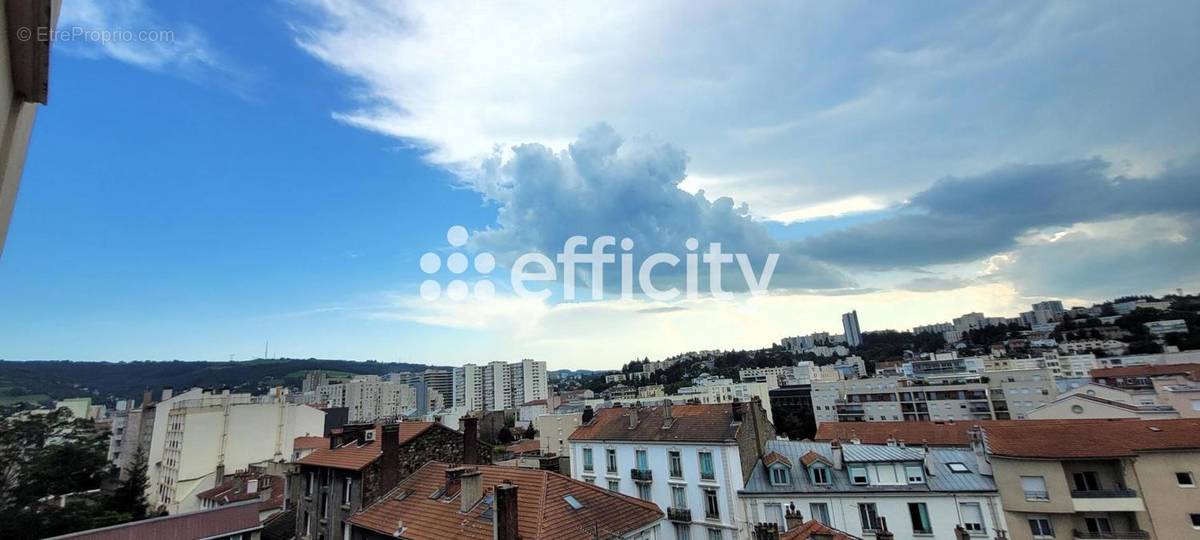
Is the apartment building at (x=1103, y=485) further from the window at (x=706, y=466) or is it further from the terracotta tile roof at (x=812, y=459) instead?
the window at (x=706, y=466)

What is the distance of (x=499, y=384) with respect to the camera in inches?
6580

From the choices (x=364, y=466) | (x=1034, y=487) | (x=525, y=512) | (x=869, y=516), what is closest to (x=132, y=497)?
(x=364, y=466)

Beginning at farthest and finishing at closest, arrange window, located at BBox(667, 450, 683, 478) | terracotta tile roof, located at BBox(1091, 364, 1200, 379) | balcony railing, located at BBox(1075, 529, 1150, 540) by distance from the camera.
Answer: terracotta tile roof, located at BBox(1091, 364, 1200, 379) → window, located at BBox(667, 450, 683, 478) → balcony railing, located at BBox(1075, 529, 1150, 540)

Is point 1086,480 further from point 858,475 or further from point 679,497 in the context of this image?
point 679,497

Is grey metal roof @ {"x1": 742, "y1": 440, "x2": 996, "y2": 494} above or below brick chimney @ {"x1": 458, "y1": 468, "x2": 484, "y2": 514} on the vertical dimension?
below

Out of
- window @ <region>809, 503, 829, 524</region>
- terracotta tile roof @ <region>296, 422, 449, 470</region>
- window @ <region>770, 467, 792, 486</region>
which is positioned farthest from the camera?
window @ <region>770, 467, 792, 486</region>

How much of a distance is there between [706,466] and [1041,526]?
1620cm

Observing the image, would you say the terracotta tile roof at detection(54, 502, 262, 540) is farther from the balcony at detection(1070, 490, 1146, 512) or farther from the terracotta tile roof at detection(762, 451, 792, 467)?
the balcony at detection(1070, 490, 1146, 512)

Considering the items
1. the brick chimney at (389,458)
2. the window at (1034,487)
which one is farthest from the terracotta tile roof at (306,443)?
the window at (1034,487)

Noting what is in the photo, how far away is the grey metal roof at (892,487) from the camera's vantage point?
25547 mm

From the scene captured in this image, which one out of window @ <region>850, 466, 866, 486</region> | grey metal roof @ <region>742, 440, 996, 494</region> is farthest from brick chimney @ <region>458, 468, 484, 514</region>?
window @ <region>850, 466, 866, 486</region>

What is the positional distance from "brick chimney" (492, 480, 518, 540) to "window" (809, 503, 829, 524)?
19591mm

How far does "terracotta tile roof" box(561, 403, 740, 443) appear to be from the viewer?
3012cm

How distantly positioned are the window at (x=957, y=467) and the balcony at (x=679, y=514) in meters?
14.7
